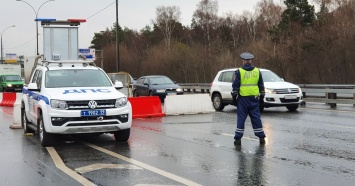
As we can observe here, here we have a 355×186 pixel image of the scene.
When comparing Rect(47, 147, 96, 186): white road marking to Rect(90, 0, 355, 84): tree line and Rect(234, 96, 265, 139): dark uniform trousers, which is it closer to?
Rect(234, 96, 265, 139): dark uniform trousers

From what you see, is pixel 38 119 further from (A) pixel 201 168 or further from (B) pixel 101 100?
(A) pixel 201 168

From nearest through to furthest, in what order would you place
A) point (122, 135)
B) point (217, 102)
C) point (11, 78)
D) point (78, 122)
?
point (78, 122)
point (122, 135)
point (217, 102)
point (11, 78)

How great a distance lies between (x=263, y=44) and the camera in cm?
4512

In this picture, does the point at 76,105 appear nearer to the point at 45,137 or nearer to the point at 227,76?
the point at 45,137

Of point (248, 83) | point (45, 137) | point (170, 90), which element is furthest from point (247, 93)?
point (170, 90)

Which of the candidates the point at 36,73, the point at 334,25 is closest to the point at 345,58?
the point at 334,25

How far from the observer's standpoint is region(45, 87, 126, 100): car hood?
9.34 meters

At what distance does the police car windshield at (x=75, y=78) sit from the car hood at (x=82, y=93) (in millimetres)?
425

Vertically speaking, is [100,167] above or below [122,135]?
below

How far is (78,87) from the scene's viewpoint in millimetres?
10258

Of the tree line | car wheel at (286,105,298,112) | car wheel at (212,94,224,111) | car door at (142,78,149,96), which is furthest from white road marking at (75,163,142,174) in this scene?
the tree line

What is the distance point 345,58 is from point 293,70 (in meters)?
4.75

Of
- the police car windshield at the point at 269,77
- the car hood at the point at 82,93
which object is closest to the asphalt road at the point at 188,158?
the car hood at the point at 82,93

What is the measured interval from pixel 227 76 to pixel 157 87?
24.4 feet
